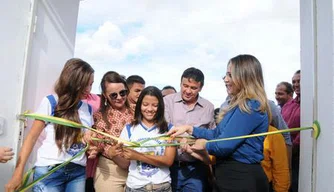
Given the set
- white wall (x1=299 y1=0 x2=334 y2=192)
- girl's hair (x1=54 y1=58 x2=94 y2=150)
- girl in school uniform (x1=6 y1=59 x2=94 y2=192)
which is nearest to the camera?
white wall (x1=299 y1=0 x2=334 y2=192)

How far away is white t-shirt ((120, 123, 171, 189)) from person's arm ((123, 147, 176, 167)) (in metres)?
0.05

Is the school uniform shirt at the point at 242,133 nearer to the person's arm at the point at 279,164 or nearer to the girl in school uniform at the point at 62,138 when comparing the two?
the person's arm at the point at 279,164

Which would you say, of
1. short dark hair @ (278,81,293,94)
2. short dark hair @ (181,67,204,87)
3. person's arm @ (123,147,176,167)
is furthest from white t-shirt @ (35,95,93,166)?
short dark hair @ (278,81,293,94)

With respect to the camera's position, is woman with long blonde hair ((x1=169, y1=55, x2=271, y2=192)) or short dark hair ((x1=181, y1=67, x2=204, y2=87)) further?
short dark hair ((x1=181, y1=67, x2=204, y2=87))

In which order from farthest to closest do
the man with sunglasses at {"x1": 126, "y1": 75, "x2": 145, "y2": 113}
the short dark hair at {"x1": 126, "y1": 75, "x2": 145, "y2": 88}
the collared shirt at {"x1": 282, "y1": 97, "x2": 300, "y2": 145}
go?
the collared shirt at {"x1": 282, "y1": 97, "x2": 300, "y2": 145} → the short dark hair at {"x1": 126, "y1": 75, "x2": 145, "y2": 88} → the man with sunglasses at {"x1": 126, "y1": 75, "x2": 145, "y2": 113}

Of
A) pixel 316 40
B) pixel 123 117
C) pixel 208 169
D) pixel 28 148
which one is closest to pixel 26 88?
pixel 28 148

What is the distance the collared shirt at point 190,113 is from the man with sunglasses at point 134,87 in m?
0.39

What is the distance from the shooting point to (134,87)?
3.29m

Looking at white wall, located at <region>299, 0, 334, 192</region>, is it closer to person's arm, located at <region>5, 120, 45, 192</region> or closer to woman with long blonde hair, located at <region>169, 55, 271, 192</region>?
woman with long blonde hair, located at <region>169, 55, 271, 192</region>

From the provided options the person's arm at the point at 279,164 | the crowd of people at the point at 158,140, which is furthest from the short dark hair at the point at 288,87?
the person's arm at the point at 279,164

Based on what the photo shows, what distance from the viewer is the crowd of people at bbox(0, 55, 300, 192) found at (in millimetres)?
2023

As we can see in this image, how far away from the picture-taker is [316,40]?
2004 mm

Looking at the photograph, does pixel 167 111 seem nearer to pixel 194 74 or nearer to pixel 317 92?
pixel 194 74

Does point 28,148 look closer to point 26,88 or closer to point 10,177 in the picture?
point 10,177
